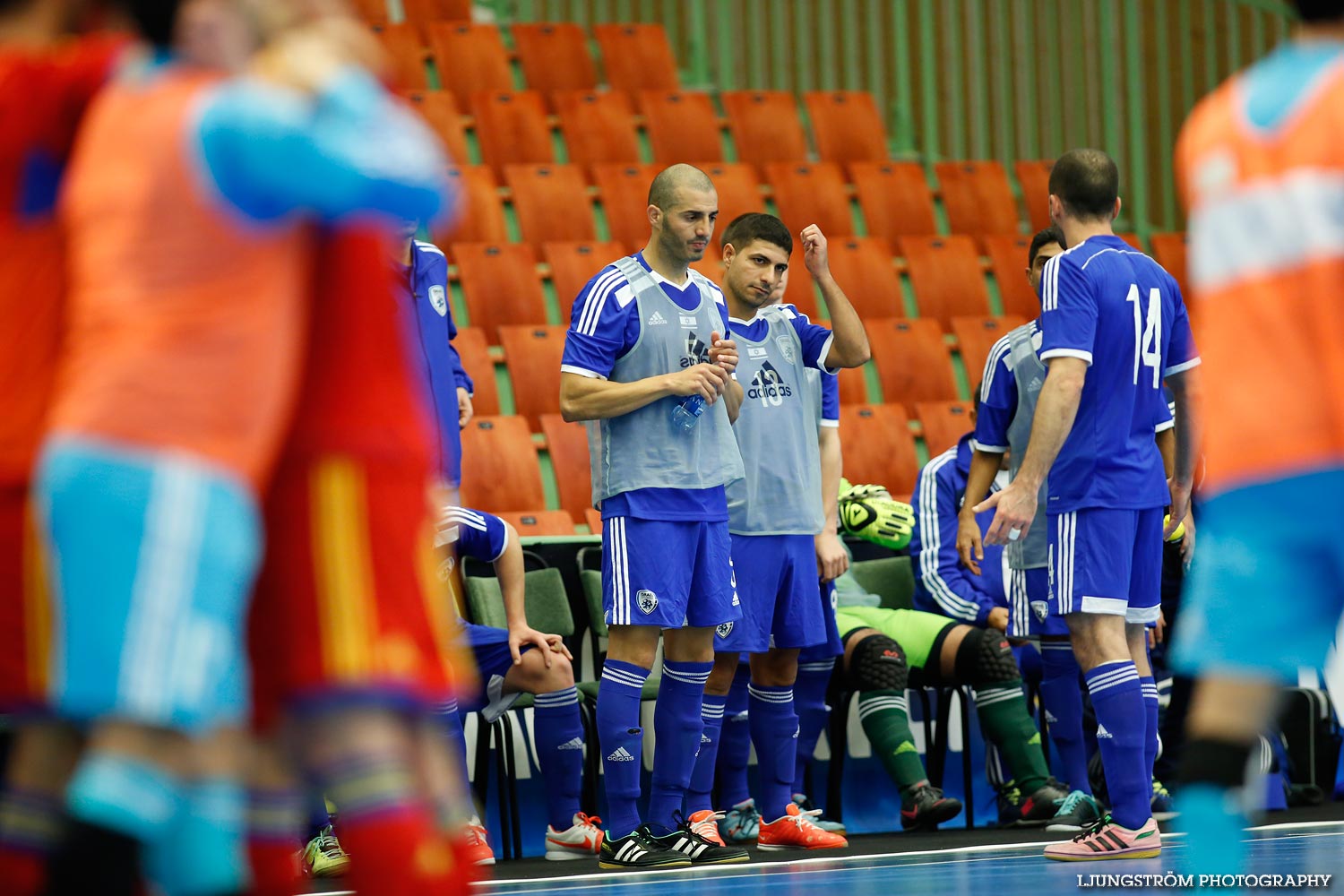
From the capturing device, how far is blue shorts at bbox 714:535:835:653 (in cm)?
633

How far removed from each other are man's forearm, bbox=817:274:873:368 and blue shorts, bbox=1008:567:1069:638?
1056mm

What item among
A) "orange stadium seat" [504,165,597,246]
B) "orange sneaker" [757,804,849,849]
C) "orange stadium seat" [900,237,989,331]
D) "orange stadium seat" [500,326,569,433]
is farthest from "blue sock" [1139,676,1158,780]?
"orange stadium seat" [504,165,597,246]

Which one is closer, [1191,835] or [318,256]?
[318,256]

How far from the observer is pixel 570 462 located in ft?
28.2

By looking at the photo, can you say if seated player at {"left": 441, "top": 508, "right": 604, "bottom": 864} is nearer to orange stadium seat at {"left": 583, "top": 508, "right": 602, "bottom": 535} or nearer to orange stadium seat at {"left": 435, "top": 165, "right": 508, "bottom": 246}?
orange stadium seat at {"left": 583, "top": 508, "right": 602, "bottom": 535}

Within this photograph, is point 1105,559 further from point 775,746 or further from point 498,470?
point 498,470

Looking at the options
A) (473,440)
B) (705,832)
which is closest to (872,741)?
(705,832)

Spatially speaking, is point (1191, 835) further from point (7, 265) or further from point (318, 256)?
point (7, 265)

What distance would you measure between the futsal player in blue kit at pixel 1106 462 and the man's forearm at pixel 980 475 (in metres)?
0.43

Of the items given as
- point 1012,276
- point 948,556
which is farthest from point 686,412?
point 1012,276

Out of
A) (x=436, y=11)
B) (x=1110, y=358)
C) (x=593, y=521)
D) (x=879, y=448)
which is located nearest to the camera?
(x=1110, y=358)

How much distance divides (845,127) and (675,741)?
24.2 feet

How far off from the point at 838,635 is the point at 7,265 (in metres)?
4.80

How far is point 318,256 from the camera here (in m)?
2.37
